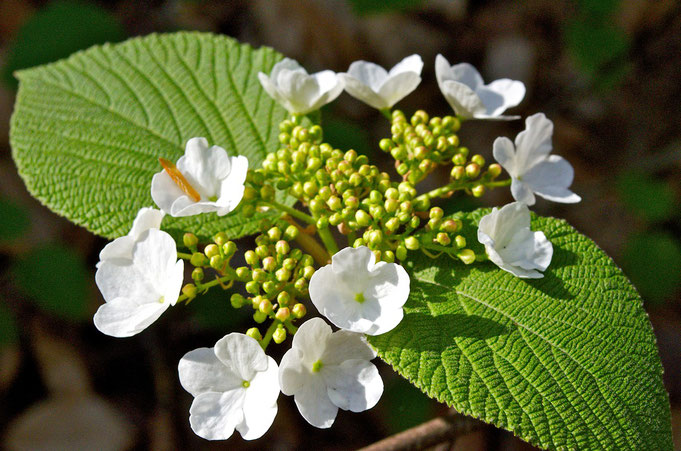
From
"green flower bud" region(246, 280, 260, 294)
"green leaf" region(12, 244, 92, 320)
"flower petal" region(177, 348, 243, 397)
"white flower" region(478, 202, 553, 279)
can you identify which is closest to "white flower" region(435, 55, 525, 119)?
"white flower" region(478, 202, 553, 279)

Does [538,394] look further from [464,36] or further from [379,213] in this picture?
[464,36]

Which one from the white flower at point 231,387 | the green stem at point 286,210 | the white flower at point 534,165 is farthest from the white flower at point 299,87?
the white flower at point 231,387

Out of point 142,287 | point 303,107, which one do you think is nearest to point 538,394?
point 142,287

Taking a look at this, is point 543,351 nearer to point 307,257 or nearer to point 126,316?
point 307,257

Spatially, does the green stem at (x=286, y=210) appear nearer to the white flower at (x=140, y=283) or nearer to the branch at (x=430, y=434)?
the white flower at (x=140, y=283)

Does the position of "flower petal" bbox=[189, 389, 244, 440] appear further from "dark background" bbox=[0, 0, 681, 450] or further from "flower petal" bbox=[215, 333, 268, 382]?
"dark background" bbox=[0, 0, 681, 450]

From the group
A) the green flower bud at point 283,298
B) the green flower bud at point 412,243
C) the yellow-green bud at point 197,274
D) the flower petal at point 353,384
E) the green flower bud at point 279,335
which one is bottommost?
the flower petal at point 353,384
